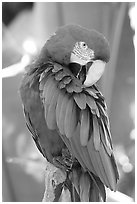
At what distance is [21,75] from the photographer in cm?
120

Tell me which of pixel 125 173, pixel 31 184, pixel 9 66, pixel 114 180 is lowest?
pixel 114 180

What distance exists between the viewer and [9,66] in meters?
1.19

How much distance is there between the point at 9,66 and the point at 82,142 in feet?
1.79

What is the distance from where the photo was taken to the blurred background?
1201 millimetres

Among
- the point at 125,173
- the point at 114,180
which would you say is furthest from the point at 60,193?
the point at 125,173

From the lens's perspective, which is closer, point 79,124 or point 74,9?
point 79,124

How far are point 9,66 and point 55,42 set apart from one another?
1.46 feet

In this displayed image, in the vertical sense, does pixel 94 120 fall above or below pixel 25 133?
below

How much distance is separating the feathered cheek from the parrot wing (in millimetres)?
17

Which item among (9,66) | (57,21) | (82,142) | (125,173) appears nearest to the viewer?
(82,142)

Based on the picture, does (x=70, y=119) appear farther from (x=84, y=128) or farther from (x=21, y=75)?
(x=21, y=75)

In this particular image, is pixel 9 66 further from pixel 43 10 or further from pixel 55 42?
pixel 55 42

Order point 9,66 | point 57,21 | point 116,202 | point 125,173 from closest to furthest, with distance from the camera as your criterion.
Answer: point 116,202, point 9,66, point 57,21, point 125,173

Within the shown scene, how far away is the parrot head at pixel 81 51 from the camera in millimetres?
707
